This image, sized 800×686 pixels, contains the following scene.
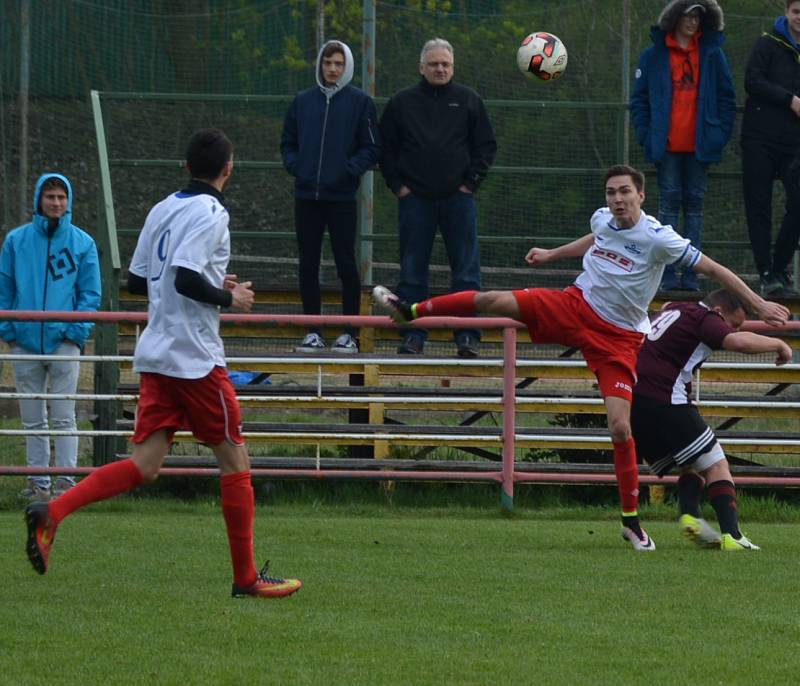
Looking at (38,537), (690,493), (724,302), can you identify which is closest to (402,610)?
(38,537)

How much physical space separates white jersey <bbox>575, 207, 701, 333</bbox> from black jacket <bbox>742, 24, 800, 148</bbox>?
3854 mm

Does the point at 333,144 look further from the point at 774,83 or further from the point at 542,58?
the point at 774,83

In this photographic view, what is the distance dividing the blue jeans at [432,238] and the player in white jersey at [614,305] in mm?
3119

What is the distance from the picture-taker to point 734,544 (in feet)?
27.5

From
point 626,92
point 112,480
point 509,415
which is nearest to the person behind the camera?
point 112,480

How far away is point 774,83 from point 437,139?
267cm

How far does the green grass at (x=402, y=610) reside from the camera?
5.08 m

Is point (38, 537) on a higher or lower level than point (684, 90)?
lower

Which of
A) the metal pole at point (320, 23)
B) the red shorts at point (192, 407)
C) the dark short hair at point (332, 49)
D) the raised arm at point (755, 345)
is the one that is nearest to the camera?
the red shorts at point (192, 407)

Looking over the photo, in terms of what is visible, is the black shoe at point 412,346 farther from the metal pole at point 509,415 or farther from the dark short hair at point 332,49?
the dark short hair at point 332,49

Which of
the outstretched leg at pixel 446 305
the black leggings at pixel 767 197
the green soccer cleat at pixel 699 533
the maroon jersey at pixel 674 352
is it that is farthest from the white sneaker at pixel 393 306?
the black leggings at pixel 767 197

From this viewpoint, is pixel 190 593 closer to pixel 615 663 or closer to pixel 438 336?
pixel 615 663

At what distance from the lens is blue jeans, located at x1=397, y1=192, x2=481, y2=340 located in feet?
38.1

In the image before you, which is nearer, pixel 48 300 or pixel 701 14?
pixel 48 300
